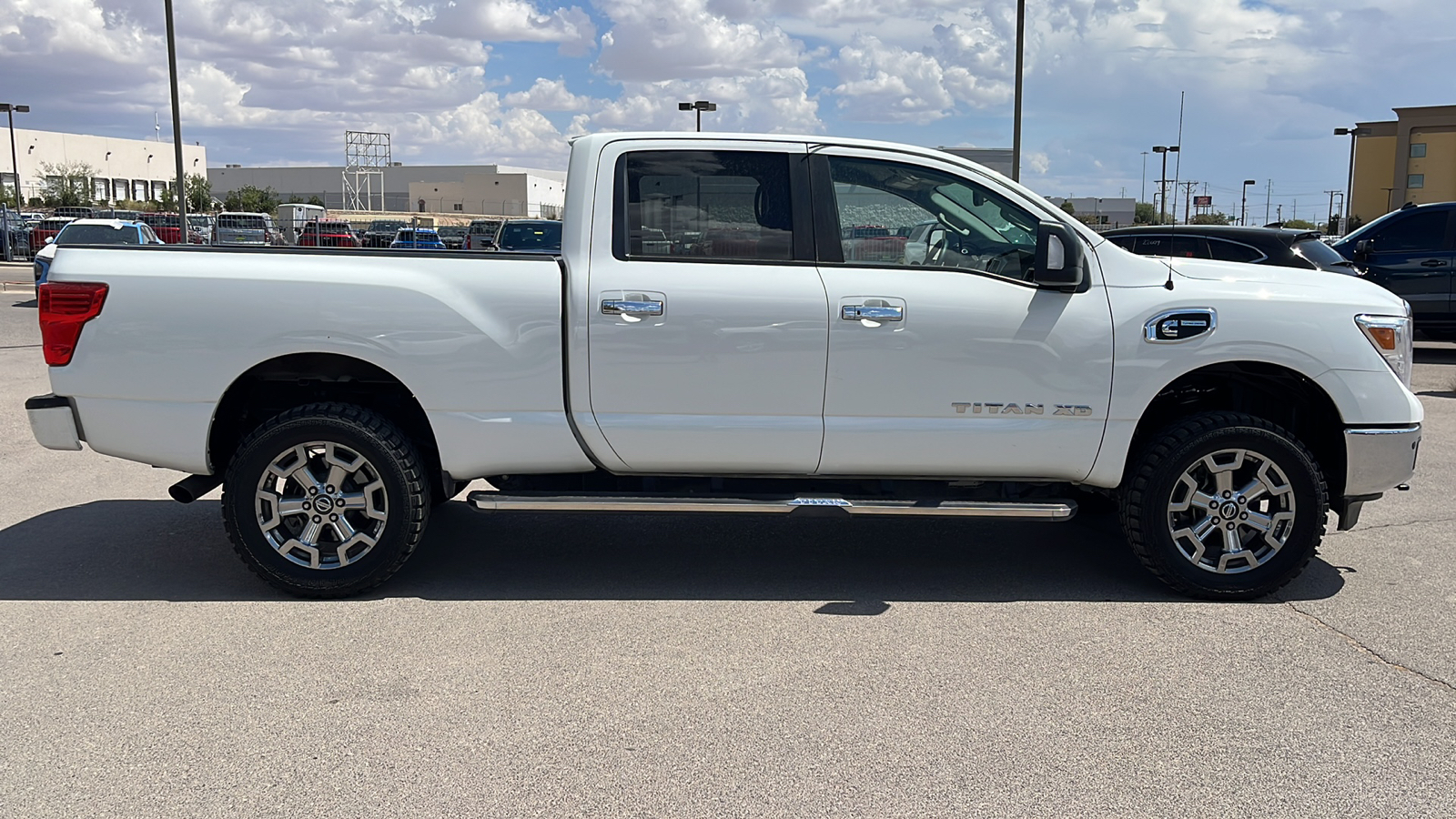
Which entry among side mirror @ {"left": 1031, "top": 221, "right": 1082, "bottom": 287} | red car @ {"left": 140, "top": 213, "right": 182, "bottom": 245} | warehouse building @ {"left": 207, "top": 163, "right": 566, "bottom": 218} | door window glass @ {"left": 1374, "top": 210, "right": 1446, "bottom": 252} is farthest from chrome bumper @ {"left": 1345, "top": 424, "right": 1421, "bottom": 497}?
warehouse building @ {"left": 207, "top": 163, "right": 566, "bottom": 218}

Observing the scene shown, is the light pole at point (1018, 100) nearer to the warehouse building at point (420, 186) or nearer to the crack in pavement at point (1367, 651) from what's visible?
the crack in pavement at point (1367, 651)

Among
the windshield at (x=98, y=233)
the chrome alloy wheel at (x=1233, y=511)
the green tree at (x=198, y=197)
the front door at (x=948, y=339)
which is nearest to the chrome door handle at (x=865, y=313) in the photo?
the front door at (x=948, y=339)

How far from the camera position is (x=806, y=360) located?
16.8 feet

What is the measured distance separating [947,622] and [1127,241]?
27.9 feet

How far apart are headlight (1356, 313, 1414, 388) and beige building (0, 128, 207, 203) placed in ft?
282

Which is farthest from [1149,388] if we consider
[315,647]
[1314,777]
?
[315,647]

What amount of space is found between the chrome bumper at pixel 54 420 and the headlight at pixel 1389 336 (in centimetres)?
566

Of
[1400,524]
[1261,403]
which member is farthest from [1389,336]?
[1400,524]

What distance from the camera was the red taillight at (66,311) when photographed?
5.10 m

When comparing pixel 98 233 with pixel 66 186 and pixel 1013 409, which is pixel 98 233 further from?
pixel 66 186

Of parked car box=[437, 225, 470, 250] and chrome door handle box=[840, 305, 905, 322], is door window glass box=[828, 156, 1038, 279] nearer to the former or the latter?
chrome door handle box=[840, 305, 905, 322]

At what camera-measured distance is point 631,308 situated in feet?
16.7

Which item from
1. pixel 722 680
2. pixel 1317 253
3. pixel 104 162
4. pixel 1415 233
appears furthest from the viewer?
pixel 104 162

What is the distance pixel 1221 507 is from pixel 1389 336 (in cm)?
105
